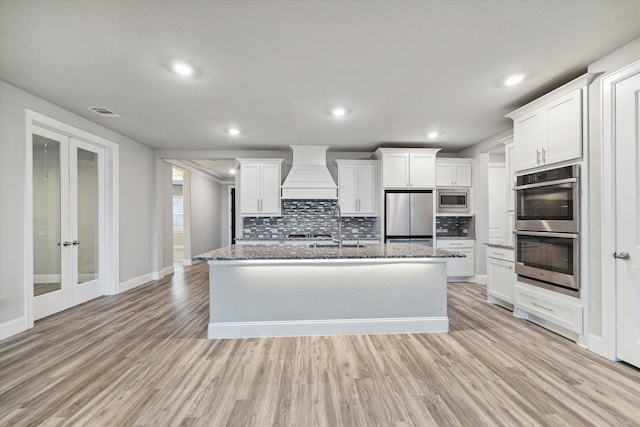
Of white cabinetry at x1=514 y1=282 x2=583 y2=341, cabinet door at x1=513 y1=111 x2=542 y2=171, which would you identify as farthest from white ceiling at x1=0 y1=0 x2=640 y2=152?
white cabinetry at x1=514 y1=282 x2=583 y2=341

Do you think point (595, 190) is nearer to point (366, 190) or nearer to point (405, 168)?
point (405, 168)

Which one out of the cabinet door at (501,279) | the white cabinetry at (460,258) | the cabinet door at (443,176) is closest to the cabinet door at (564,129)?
the cabinet door at (501,279)

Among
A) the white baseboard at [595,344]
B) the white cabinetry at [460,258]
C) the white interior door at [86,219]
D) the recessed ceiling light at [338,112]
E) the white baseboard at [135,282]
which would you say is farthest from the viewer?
A: the white cabinetry at [460,258]

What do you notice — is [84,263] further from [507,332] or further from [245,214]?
[507,332]

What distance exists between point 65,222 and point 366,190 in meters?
4.56

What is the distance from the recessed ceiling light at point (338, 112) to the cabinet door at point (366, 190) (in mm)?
1762

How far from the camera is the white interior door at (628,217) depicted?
2.15 metres

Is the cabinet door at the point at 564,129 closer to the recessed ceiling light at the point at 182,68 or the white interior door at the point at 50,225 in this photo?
the recessed ceiling light at the point at 182,68

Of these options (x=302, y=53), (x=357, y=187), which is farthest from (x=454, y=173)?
(x=302, y=53)

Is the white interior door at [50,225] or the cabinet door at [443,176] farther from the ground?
the cabinet door at [443,176]

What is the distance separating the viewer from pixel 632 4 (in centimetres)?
177

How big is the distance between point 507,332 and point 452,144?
3.43m

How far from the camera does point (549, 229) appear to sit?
284cm

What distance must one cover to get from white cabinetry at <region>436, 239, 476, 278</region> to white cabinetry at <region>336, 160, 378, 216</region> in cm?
143
